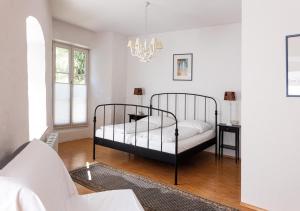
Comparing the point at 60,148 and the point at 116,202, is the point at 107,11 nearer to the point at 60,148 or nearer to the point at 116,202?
the point at 60,148

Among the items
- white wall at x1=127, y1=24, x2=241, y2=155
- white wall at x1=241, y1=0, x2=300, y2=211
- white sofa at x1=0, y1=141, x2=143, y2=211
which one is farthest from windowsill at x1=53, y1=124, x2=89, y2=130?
white wall at x1=241, y1=0, x2=300, y2=211

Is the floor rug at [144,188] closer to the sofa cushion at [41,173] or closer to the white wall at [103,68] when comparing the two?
the sofa cushion at [41,173]

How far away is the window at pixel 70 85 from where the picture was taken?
5.08 meters

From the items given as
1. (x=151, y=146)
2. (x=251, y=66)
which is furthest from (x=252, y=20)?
(x=151, y=146)

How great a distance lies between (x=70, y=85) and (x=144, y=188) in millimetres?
3419

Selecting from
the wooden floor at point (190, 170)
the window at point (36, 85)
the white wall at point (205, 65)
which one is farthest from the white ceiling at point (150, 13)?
the wooden floor at point (190, 170)

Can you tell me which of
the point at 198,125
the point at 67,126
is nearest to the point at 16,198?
the point at 198,125

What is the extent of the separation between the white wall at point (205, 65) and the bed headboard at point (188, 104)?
4.5 inches

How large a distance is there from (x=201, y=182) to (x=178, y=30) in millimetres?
3408

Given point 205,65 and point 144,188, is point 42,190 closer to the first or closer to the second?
point 144,188

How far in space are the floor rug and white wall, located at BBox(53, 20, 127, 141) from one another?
216 cm

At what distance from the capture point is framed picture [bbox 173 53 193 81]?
16.2 ft

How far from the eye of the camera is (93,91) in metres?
5.75

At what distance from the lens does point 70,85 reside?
17.5 ft
